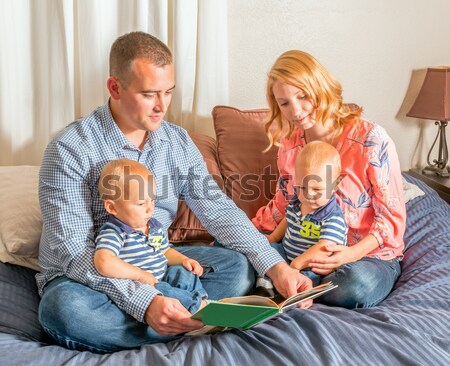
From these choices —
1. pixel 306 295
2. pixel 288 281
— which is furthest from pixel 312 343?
pixel 288 281

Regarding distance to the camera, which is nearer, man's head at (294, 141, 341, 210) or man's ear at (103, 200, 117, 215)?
man's ear at (103, 200, 117, 215)

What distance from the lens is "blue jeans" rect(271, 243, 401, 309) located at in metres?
1.73

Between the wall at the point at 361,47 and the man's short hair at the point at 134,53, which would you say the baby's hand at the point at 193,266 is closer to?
the man's short hair at the point at 134,53

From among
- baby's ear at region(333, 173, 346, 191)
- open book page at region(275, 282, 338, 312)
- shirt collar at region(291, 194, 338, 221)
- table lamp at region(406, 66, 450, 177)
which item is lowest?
open book page at region(275, 282, 338, 312)

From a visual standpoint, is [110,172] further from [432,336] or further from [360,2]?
[360,2]

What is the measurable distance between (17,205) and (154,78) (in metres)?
0.63

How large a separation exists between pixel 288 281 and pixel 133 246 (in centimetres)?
46

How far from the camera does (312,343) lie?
148 cm

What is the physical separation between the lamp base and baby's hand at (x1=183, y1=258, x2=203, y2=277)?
5.01 ft

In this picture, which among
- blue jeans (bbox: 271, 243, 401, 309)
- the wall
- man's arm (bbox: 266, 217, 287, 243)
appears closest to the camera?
blue jeans (bbox: 271, 243, 401, 309)

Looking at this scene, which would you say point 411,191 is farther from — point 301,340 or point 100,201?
point 100,201

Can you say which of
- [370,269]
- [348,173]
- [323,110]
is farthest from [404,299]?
[323,110]

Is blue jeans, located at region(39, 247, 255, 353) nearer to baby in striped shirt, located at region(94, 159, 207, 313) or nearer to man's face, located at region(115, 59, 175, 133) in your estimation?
baby in striped shirt, located at region(94, 159, 207, 313)

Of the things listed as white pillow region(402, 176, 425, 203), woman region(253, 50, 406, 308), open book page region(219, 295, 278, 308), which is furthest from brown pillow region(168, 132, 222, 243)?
white pillow region(402, 176, 425, 203)
